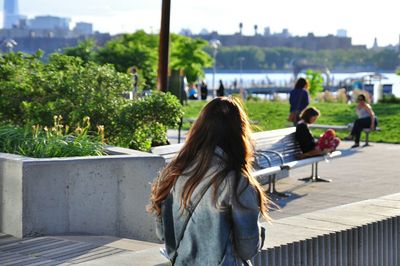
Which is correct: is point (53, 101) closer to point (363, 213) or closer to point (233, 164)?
point (363, 213)

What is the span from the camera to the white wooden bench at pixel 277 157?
13383 mm

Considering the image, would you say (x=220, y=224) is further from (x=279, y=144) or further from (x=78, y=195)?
(x=279, y=144)

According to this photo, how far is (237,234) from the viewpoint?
14.6 feet

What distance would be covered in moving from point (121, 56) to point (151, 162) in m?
34.5

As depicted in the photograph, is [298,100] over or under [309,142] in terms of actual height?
over

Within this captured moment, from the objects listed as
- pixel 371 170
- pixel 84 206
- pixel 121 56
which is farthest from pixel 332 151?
pixel 121 56

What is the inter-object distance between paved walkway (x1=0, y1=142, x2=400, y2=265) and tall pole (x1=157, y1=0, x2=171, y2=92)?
378cm

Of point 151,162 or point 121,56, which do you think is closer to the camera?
point 151,162

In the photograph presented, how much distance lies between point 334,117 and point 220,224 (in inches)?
1000

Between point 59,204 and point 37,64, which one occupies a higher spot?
point 37,64

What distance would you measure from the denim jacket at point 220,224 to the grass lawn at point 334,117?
59.4 feet

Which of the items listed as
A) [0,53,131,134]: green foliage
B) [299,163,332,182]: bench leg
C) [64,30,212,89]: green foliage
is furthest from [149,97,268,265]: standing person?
[64,30,212,89]: green foliage

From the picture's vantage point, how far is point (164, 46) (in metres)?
19.5

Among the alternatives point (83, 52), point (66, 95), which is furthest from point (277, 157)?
point (83, 52)
